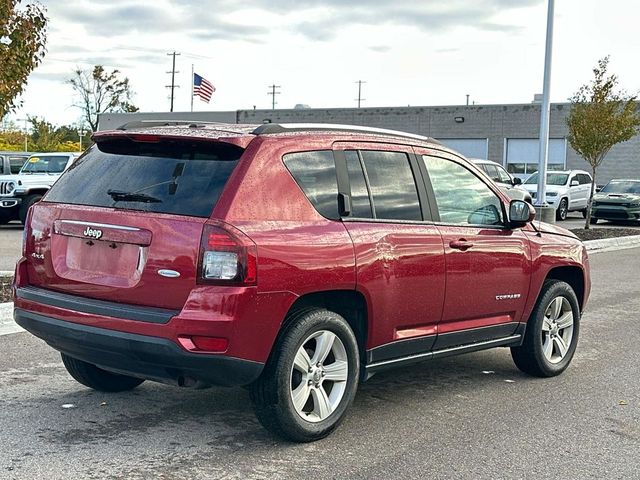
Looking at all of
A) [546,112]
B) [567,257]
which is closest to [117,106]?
[546,112]

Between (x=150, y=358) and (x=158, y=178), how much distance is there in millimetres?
1007

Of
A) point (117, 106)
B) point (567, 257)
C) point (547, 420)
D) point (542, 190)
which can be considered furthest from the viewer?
point (117, 106)

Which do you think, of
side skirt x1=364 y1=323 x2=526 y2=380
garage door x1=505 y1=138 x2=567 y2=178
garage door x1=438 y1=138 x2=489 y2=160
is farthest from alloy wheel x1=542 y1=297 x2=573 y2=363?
garage door x1=438 y1=138 x2=489 y2=160

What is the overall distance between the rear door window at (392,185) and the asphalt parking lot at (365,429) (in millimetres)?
1328

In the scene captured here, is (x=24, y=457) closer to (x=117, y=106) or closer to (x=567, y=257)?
(x=567, y=257)

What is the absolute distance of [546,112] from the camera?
21547mm

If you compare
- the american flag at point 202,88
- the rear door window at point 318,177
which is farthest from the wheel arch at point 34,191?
the american flag at point 202,88

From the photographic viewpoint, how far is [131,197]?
472 cm

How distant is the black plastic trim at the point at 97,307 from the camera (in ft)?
14.5

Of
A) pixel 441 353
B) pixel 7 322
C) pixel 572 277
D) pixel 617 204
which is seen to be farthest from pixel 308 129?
pixel 617 204

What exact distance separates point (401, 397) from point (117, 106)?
78.7 metres

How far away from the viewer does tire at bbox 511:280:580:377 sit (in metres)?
6.53

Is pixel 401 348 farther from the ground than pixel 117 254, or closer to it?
closer to it

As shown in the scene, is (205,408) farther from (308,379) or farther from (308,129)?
(308,129)
